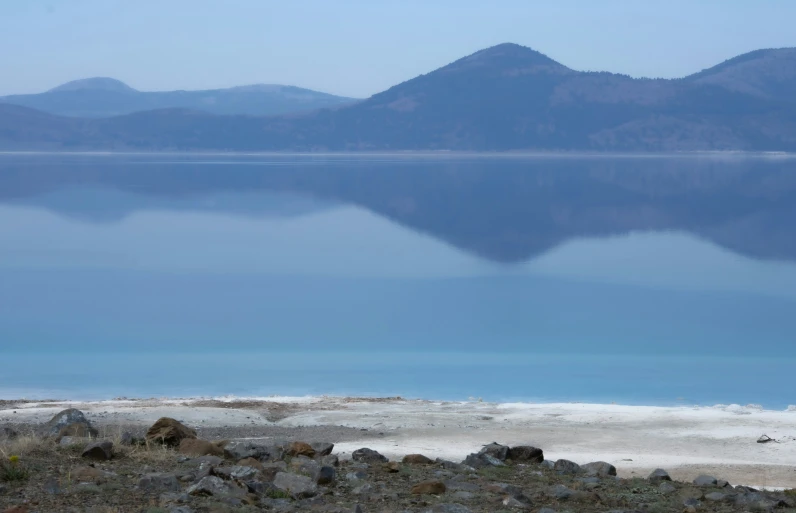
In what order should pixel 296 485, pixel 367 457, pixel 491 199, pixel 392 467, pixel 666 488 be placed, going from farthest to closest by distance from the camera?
pixel 491 199, pixel 367 457, pixel 392 467, pixel 666 488, pixel 296 485

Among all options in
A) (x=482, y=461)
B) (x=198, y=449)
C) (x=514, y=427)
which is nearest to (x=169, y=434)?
(x=198, y=449)

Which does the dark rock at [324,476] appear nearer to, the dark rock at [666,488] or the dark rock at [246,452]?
the dark rock at [246,452]

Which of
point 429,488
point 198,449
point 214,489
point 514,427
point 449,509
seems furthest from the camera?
point 514,427

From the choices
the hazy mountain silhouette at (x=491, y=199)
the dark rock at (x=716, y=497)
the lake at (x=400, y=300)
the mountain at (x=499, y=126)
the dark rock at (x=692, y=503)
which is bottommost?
the dark rock at (x=692, y=503)

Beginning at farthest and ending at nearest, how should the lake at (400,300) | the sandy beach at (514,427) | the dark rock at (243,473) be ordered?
the lake at (400,300)
the sandy beach at (514,427)
the dark rock at (243,473)

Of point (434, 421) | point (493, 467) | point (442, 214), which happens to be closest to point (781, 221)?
point (442, 214)

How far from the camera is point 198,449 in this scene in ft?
21.8

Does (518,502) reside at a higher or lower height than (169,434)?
lower

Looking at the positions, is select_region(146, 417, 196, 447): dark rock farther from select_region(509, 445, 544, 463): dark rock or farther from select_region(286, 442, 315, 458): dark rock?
select_region(509, 445, 544, 463): dark rock

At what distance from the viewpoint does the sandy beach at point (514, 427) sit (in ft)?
28.2

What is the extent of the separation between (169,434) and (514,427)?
13.2 feet

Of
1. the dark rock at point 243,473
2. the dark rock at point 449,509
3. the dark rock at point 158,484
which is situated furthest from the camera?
the dark rock at point 243,473

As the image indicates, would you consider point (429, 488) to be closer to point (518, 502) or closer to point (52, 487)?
point (518, 502)

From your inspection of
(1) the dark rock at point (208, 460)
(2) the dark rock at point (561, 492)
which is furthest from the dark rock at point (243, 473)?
(2) the dark rock at point (561, 492)
